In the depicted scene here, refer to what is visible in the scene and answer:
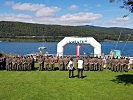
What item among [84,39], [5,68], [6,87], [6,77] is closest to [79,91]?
[6,87]

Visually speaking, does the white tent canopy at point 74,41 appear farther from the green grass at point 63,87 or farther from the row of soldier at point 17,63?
the green grass at point 63,87

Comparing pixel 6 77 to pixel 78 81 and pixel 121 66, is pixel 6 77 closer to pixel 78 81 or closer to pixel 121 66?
pixel 78 81

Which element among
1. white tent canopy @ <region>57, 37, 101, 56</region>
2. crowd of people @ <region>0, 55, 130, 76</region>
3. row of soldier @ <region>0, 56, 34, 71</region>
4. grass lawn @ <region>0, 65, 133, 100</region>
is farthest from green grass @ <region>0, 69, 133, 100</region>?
white tent canopy @ <region>57, 37, 101, 56</region>

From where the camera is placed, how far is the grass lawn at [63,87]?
1963 cm

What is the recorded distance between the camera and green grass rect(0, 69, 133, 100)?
19634 millimetres

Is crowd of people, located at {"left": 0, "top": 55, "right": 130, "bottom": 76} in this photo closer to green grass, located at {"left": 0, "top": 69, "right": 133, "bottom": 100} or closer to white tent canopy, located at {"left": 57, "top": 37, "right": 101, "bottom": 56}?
green grass, located at {"left": 0, "top": 69, "right": 133, "bottom": 100}

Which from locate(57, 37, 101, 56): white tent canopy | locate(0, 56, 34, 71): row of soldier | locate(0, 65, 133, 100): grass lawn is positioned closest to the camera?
locate(0, 65, 133, 100): grass lawn

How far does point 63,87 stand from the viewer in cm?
2291

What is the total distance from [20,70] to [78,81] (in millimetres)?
9379

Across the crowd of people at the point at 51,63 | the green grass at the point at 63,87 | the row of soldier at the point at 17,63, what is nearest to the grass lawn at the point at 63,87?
the green grass at the point at 63,87

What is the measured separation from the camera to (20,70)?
33.3 metres

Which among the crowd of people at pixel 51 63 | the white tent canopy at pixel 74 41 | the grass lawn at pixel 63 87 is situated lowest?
the grass lawn at pixel 63 87

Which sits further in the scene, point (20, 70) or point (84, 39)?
point (84, 39)

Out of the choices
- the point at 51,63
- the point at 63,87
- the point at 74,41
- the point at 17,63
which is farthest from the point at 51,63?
the point at 74,41
